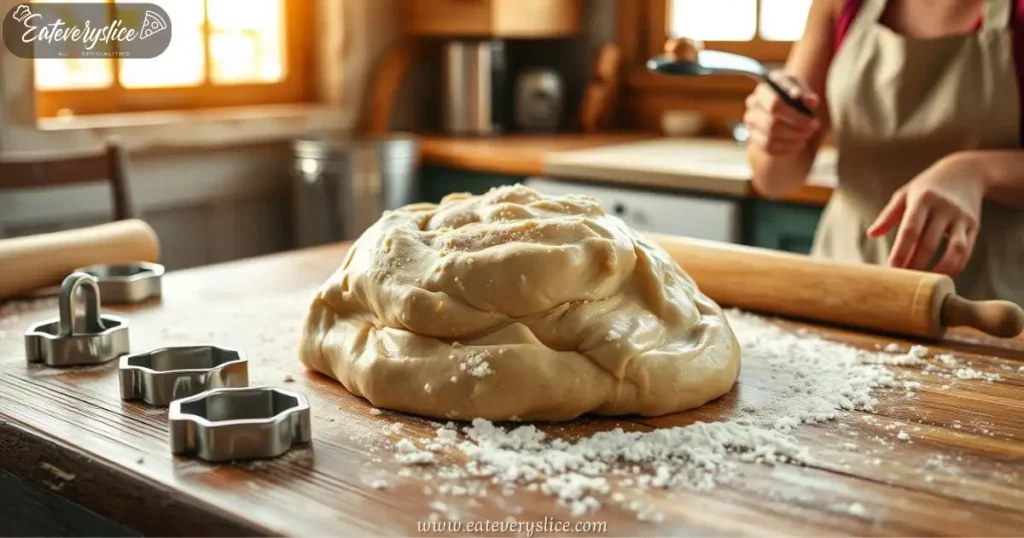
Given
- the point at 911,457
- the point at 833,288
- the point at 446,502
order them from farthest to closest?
the point at 833,288 < the point at 911,457 < the point at 446,502

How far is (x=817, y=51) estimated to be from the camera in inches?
67.7

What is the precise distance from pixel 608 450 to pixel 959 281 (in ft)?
2.96

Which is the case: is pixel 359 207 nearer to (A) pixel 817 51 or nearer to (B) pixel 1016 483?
(A) pixel 817 51

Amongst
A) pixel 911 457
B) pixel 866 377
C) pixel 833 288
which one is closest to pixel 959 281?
pixel 833 288

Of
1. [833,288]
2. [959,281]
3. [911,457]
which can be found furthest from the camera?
[959,281]

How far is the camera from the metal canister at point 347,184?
2.80m

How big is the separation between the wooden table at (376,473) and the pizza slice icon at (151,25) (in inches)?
57.1

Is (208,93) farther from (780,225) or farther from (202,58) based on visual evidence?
(780,225)

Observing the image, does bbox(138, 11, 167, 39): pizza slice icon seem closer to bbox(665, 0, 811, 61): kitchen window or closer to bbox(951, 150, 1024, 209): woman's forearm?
bbox(665, 0, 811, 61): kitchen window

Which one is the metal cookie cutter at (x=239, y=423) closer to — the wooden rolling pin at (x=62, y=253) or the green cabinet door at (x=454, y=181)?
the wooden rolling pin at (x=62, y=253)

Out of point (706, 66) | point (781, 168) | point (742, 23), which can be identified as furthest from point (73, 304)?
point (742, 23)

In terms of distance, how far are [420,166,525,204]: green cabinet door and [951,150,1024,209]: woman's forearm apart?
1.53 m

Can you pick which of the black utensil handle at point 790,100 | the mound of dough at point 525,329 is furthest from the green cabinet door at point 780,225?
the mound of dough at point 525,329

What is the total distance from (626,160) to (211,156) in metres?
1.17
